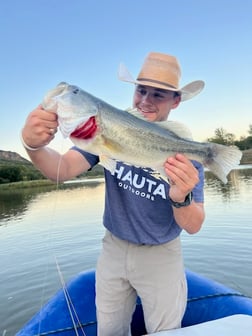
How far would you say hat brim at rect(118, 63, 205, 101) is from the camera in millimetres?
2992

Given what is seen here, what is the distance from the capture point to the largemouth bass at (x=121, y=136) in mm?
2287

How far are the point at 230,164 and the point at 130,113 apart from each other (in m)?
0.82

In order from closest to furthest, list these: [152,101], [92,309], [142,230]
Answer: [142,230] → [152,101] → [92,309]

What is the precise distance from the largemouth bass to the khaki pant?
2.65 feet

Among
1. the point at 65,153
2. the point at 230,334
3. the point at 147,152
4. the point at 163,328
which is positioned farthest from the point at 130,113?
the point at 230,334

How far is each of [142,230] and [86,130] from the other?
1025 millimetres

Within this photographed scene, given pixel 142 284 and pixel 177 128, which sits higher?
pixel 177 128

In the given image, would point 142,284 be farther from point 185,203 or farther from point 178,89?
point 178,89

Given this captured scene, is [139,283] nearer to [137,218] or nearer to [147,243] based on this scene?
[147,243]

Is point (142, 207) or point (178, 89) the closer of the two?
point (142, 207)

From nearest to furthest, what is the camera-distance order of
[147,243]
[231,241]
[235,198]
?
[147,243], [231,241], [235,198]

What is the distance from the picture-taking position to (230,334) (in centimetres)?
294

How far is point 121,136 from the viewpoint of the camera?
2.36 meters

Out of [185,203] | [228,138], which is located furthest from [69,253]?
[228,138]
